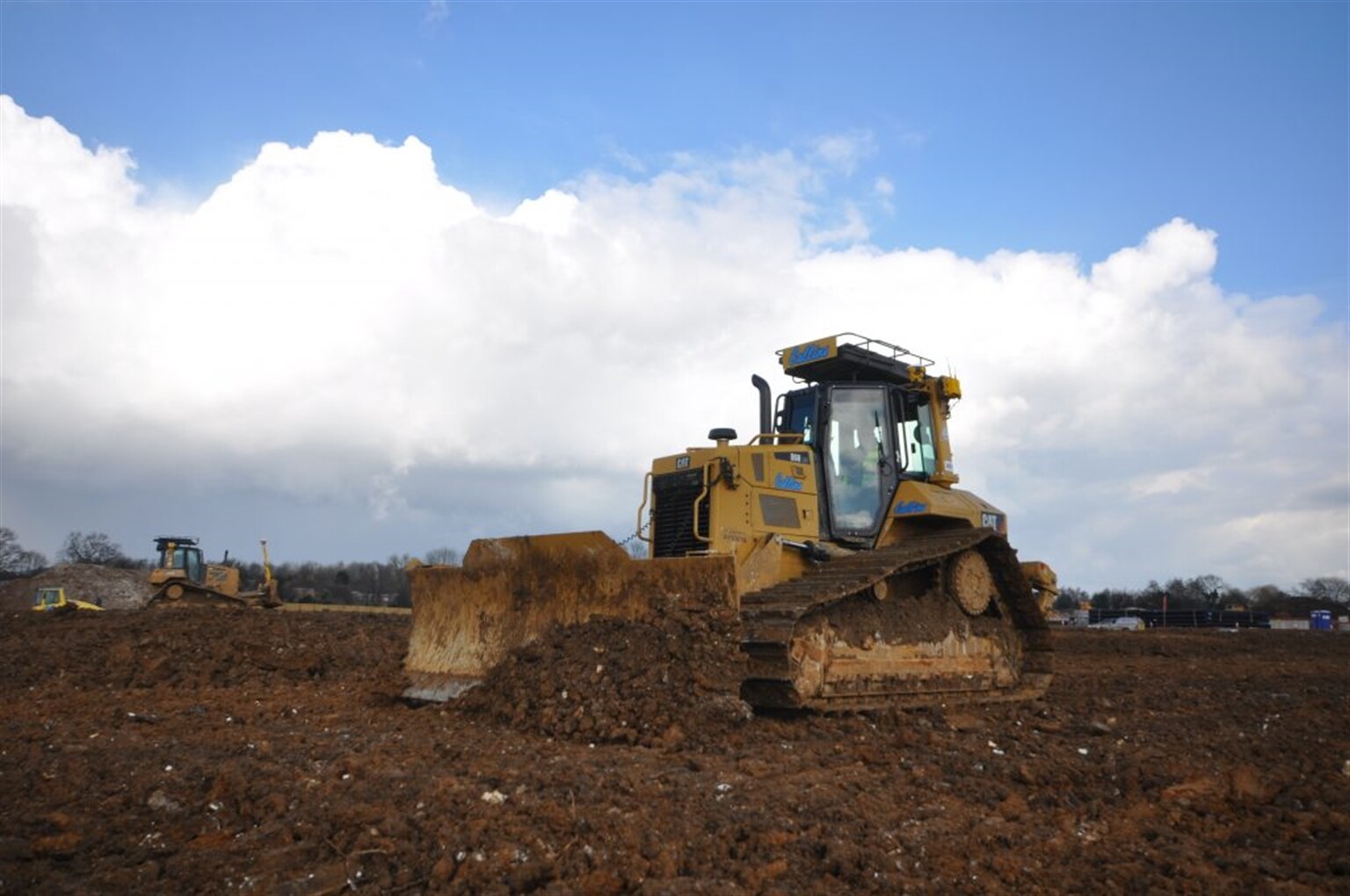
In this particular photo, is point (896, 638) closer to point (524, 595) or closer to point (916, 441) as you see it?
point (916, 441)

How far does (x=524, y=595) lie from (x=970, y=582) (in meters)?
4.16

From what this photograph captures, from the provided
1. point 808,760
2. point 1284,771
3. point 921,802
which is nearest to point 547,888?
point 921,802

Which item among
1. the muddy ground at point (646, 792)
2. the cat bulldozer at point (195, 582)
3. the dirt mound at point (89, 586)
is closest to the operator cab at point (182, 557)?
the cat bulldozer at point (195, 582)

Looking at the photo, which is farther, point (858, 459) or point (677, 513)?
point (858, 459)

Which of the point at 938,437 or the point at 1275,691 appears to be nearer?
the point at 938,437

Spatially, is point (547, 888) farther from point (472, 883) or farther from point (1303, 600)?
point (1303, 600)

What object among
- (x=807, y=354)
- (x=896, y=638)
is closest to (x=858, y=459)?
(x=807, y=354)

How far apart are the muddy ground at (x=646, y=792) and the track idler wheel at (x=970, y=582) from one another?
1.00 m

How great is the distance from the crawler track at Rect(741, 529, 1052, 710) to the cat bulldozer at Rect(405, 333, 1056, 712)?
0.02m

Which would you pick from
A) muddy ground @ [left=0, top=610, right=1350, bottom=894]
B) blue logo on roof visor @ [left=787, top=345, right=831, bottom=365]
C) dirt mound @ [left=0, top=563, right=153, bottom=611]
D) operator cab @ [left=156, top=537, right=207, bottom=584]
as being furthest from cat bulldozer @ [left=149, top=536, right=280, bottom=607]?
blue logo on roof visor @ [left=787, top=345, right=831, bottom=365]

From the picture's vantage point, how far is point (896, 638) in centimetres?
823

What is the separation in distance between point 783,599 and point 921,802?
2.63 meters

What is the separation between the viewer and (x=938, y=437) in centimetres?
1019

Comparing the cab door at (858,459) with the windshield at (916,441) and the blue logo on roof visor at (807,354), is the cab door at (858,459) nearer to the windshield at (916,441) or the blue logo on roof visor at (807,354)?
the windshield at (916,441)
